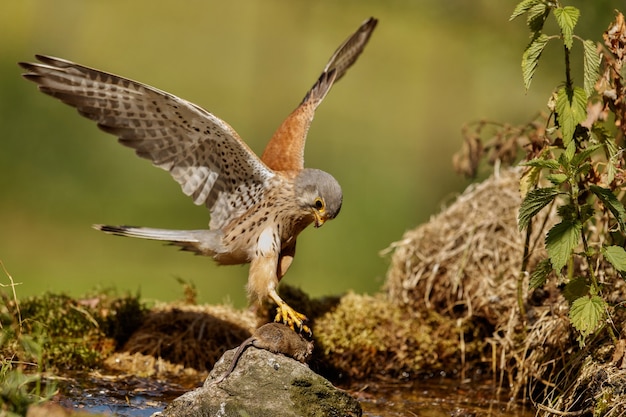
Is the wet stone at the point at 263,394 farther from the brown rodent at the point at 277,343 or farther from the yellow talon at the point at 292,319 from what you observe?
the yellow talon at the point at 292,319

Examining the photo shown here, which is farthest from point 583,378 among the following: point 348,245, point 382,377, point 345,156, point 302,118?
point 345,156

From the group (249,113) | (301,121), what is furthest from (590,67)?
(249,113)

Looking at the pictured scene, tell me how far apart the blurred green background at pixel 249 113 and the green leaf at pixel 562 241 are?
4.02 metres

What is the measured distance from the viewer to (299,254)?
8.99 m

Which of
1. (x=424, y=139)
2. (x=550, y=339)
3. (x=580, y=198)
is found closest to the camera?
(x=580, y=198)

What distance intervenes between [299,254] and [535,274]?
5691 millimetres

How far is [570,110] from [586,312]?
2.52 ft

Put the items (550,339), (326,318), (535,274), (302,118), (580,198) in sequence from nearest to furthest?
(535,274)
(580,198)
(550,339)
(326,318)
(302,118)

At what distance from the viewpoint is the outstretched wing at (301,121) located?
4746 millimetres

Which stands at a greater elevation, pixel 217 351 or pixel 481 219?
pixel 481 219

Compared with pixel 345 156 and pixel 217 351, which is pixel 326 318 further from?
pixel 345 156

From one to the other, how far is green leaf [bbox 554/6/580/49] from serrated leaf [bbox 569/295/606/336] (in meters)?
0.96

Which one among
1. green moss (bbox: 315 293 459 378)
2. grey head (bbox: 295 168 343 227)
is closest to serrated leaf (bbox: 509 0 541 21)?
grey head (bbox: 295 168 343 227)

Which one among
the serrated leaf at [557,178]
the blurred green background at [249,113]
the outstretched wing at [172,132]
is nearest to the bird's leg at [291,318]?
the outstretched wing at [172,132]
